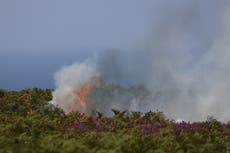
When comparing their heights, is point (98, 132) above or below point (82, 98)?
below

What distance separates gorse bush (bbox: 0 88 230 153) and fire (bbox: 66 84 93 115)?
3.71ft

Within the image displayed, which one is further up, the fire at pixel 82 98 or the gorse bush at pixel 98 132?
the fire at pixel 82 98

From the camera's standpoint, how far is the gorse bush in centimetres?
1373

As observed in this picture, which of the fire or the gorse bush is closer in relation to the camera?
the gorse bush

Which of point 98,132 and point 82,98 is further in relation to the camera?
point 82,98

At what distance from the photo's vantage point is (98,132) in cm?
1758

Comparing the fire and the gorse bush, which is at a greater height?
the fire

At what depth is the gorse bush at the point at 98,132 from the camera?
13.7m

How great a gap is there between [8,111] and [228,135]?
27.5 feet

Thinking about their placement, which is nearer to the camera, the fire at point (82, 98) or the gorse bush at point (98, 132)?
the gorse bush at point (98, 132)

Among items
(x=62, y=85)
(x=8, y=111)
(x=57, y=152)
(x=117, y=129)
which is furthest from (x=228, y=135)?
(x=62, y=85)

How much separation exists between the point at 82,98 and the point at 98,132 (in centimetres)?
843

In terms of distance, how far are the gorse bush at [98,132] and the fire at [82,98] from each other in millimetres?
1130

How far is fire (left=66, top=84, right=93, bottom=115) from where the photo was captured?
2540 cm
